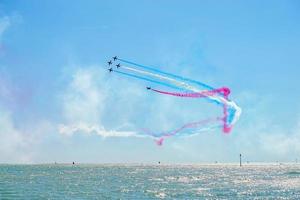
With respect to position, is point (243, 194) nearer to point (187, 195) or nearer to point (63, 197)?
point (187, 195)

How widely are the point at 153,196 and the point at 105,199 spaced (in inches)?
393

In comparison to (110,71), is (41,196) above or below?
below

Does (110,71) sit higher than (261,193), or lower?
higher

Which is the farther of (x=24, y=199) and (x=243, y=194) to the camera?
(x=243, y=194)

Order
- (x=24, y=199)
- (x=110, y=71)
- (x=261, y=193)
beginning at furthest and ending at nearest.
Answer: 1. (x=110, y=71)
2. (x=261, y=193)
3. (x=24, y=199)

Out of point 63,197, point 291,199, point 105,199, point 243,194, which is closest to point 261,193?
point 243,194

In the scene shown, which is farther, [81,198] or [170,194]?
[170,194]

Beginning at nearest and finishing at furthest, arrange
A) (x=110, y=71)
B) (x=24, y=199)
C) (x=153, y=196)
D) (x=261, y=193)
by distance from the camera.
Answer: (x=24, y=199)
(x=153, y=196)
(x=261, y=193)
(x=110, y=71)

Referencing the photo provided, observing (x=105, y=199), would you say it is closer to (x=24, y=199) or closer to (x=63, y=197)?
(x=63, y=197)

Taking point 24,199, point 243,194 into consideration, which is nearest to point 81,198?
point 24,199

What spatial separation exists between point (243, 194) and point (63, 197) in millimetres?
36830

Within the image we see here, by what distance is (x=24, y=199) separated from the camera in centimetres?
9031

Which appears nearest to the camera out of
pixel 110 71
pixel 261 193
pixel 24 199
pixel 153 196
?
pixel 24 199

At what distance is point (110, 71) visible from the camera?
11962cm
